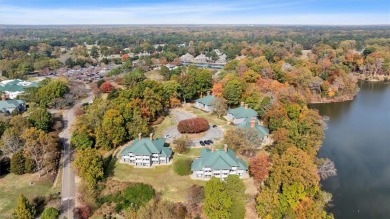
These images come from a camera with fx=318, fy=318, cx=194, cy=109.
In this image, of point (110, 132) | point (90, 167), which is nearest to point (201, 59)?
point (110, 132)

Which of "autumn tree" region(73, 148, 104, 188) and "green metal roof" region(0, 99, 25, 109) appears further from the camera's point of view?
"green metal roof" region(0, 99, 25, 109)

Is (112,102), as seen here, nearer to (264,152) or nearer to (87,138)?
(87,138)

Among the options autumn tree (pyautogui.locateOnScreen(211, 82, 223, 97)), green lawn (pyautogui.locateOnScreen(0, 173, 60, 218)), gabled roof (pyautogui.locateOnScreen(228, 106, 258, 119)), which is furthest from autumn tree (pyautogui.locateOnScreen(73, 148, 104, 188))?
autumn tree (pyautogui.locateOnScreen(211, 82, 223, 97))

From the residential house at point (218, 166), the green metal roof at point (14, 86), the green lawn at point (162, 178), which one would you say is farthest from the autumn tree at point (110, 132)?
the green metal roof at point (14, 86)

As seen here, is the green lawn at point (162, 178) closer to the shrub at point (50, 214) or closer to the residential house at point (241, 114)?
the shrub at point (50, 214)

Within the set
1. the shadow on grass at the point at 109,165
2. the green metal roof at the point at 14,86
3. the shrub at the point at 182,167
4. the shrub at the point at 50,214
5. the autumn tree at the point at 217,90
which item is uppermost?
the autumn tree at the point at 217,90

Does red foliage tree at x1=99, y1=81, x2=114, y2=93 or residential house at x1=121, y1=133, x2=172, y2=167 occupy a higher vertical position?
red foliage tree at x1=99, y1=81, x2=114, y2=93

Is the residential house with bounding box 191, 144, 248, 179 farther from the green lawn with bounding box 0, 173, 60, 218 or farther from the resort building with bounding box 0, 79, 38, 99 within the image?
the resort building with bounding box 0, 79, 38, 99
